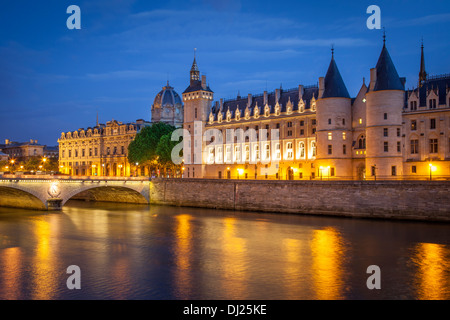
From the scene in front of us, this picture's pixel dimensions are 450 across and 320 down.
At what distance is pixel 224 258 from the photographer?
92.7ft

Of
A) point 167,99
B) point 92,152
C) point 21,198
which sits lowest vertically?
point 21,198

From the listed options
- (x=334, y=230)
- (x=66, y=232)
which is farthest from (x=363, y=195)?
(x=66, y=232)

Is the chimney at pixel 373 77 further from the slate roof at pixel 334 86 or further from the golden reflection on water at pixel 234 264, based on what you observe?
the golden reflection on water at pixel 234 264

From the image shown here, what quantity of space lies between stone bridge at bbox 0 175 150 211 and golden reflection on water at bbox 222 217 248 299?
2501 cm

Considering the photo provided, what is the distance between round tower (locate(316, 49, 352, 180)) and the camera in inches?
2313

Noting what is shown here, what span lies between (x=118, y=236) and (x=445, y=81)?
141ft

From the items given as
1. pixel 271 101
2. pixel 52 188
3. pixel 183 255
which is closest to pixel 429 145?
pixel 271 101

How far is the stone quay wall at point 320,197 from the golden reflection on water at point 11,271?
29865 mm

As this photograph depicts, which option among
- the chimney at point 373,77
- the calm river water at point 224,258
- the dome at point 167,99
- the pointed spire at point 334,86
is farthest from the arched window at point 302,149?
the dome at point 167,99

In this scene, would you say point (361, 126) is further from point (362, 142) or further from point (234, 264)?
point (234, 264)

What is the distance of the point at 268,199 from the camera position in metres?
53.6

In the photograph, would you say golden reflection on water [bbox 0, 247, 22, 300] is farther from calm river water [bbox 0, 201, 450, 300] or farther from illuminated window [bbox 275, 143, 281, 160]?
illuminated window [bbox 275, 143, 281, 160]

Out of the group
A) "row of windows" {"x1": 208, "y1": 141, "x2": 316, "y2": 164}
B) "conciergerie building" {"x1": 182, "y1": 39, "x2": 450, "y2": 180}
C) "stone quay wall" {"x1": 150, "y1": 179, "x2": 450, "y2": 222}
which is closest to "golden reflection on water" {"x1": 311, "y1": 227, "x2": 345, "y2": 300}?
"stone quay wall" {"x1": 150, "y1": 179, "x2": 450, "y2": 222}

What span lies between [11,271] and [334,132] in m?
44.1
